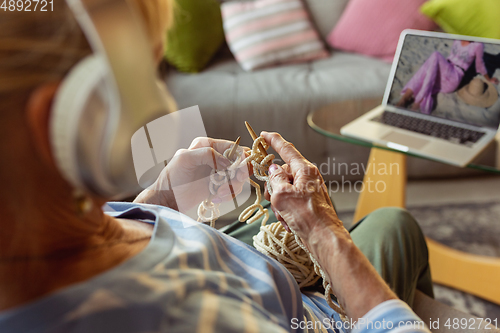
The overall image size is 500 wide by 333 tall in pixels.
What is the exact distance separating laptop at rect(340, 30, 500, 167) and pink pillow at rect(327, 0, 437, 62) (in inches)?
22.4

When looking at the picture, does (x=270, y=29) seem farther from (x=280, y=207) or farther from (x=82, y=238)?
(x=82, y=238)

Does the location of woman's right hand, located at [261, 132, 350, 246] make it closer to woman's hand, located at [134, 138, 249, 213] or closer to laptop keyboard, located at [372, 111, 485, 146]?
woman's hand, located at [134, 138, 249, 213]

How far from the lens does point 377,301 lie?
514 mm

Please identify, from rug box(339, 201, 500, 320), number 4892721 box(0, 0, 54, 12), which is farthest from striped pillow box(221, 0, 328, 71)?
number 4892721 box(0, 0, 54, 12)

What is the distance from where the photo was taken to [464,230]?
4.81 ft

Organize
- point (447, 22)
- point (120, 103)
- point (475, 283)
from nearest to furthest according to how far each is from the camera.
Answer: point (120, 103), point (475, 283), point (447, 22)

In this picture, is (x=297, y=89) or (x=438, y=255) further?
(x=297, y=89)

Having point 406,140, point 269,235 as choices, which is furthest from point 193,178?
point 406,140

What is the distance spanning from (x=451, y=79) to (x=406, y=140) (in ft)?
0.68

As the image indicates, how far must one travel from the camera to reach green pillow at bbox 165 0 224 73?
161 cm

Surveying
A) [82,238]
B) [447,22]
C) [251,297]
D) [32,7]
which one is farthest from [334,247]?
[447,22]

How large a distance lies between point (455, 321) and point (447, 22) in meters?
1.45

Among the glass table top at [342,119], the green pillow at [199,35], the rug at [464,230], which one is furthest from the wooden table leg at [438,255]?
the green pillow at [199,35]

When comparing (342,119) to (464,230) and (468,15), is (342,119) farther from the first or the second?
(468,15)
